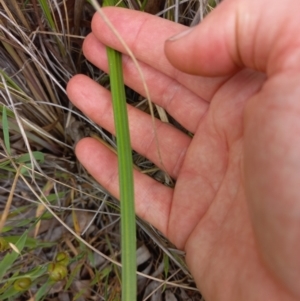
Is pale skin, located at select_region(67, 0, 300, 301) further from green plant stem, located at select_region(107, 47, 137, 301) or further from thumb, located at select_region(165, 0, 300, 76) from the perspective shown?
green plant stem, located at select_region(107, 47, 137, 301)

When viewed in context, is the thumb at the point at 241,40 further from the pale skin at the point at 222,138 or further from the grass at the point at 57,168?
the grass at the point at 57,168

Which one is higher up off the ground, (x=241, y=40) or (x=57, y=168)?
(x=241, y=40)

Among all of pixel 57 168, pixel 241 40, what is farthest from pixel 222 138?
pixel 57 168

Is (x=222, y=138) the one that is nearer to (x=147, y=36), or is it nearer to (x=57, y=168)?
(x=147, y=36)

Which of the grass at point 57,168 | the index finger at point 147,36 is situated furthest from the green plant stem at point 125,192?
the grass at point 57,168

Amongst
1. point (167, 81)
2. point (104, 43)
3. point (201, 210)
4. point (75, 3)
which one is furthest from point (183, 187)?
point (75, 3)

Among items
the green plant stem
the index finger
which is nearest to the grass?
the index finger
